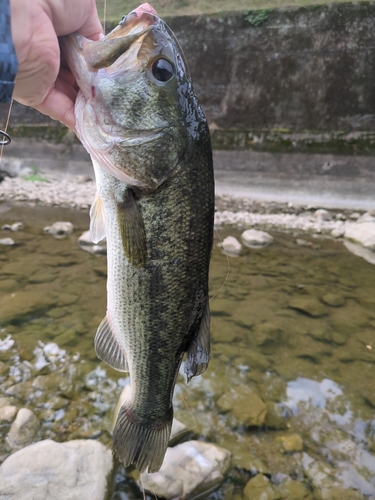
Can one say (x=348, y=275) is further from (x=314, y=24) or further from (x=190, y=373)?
(x=314, y=24)

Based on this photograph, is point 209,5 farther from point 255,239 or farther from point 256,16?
point 255,239

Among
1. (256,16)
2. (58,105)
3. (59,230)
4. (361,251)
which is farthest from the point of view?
(256,16)

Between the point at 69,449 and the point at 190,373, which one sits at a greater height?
the point at 190,373

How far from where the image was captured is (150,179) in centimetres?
165

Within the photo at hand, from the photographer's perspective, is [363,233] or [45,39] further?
[363,233]

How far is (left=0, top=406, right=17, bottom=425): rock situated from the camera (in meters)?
3.06

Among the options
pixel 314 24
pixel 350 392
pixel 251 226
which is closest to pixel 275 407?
pixel 350 392

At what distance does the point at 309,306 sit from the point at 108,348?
12.6ft

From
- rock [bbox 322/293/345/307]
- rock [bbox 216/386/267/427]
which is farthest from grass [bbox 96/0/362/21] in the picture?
rock [bbox 216/386/267/427]

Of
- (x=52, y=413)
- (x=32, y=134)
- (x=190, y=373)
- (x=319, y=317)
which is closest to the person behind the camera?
(x=190, y=373)

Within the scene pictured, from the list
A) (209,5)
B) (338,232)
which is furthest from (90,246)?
(209,5)

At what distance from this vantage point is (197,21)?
1155cm

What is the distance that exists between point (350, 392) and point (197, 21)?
11635 mm

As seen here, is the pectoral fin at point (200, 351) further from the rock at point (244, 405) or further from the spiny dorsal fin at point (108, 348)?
the rock at point (244, 405)
